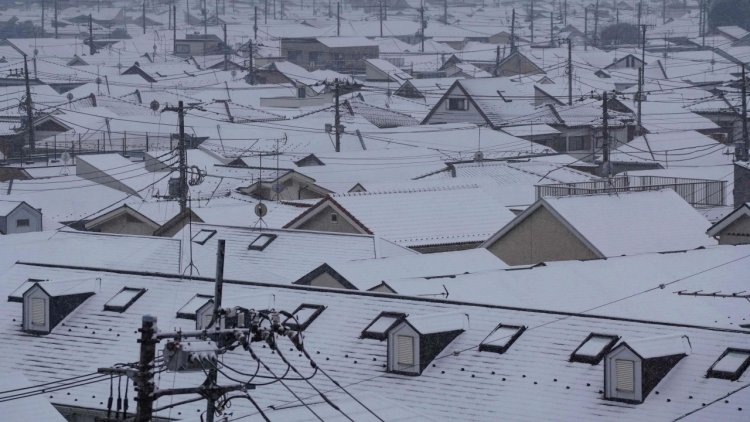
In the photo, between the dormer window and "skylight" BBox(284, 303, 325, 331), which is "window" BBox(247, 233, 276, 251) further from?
"skylight" BBox(284, 303, 325, 331)

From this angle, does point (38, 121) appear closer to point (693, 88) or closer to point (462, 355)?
point (693, 88)

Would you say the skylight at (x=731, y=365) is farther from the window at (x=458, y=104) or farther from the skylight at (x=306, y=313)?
the window at (x=458, y=104)

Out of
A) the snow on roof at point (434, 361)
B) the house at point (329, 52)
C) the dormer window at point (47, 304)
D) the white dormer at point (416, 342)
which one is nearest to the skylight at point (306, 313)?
the snow on roof at point (434, 361)

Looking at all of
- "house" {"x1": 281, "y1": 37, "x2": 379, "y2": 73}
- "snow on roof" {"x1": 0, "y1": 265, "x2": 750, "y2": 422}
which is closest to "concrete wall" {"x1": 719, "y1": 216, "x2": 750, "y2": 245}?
"snow on roof" {"x1": 0, "y1": 265, "x2": 750, "y2": 422}

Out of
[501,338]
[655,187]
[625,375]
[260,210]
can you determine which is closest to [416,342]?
[501,338]

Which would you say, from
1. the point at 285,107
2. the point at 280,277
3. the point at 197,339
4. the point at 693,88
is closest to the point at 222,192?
the point at 280,277

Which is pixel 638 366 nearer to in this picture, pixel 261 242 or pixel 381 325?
pixel 381 325
